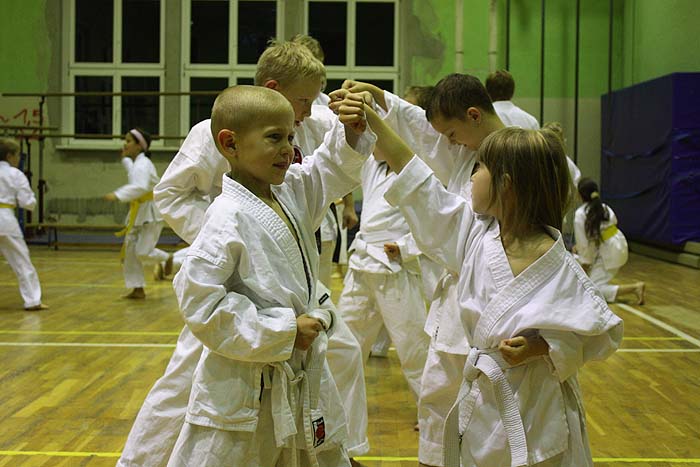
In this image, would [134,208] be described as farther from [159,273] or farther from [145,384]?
[145,384]

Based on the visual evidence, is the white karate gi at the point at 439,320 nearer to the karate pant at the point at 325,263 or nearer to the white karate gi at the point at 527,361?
the white karate gi at the point at 527,361

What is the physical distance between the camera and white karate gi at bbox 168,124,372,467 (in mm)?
1960

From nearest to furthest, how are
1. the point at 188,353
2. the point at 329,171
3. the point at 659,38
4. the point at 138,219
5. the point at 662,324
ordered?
the point at 329,171 < the point at 188,353 < the point at 662,324 < the point at 138,219 < the point at 659,38

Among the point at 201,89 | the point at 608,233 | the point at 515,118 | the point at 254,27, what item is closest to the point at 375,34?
the point at 254,27

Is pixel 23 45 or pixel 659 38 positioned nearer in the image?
pixel 659 38

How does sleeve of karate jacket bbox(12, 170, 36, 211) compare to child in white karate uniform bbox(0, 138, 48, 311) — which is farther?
sleeve of karate jacket bbox(12, 170, 36, 211)

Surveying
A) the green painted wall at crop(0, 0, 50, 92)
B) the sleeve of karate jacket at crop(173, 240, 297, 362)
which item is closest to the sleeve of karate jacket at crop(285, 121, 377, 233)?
the sleeve of karate jacket at crop(173, 240, 297, 362)

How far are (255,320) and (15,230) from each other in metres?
6.31

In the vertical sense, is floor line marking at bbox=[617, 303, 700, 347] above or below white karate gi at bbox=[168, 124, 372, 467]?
below

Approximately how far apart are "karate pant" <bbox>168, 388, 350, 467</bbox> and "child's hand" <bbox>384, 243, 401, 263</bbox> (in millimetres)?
2199

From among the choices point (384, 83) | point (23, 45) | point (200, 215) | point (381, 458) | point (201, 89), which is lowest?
point (381, 458)

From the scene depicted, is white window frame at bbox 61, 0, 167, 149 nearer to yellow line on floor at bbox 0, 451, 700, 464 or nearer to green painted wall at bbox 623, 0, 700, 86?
green painted wall at bbox 623, 0, 700, 86

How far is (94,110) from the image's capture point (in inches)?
559

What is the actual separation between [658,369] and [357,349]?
9.11 feet
